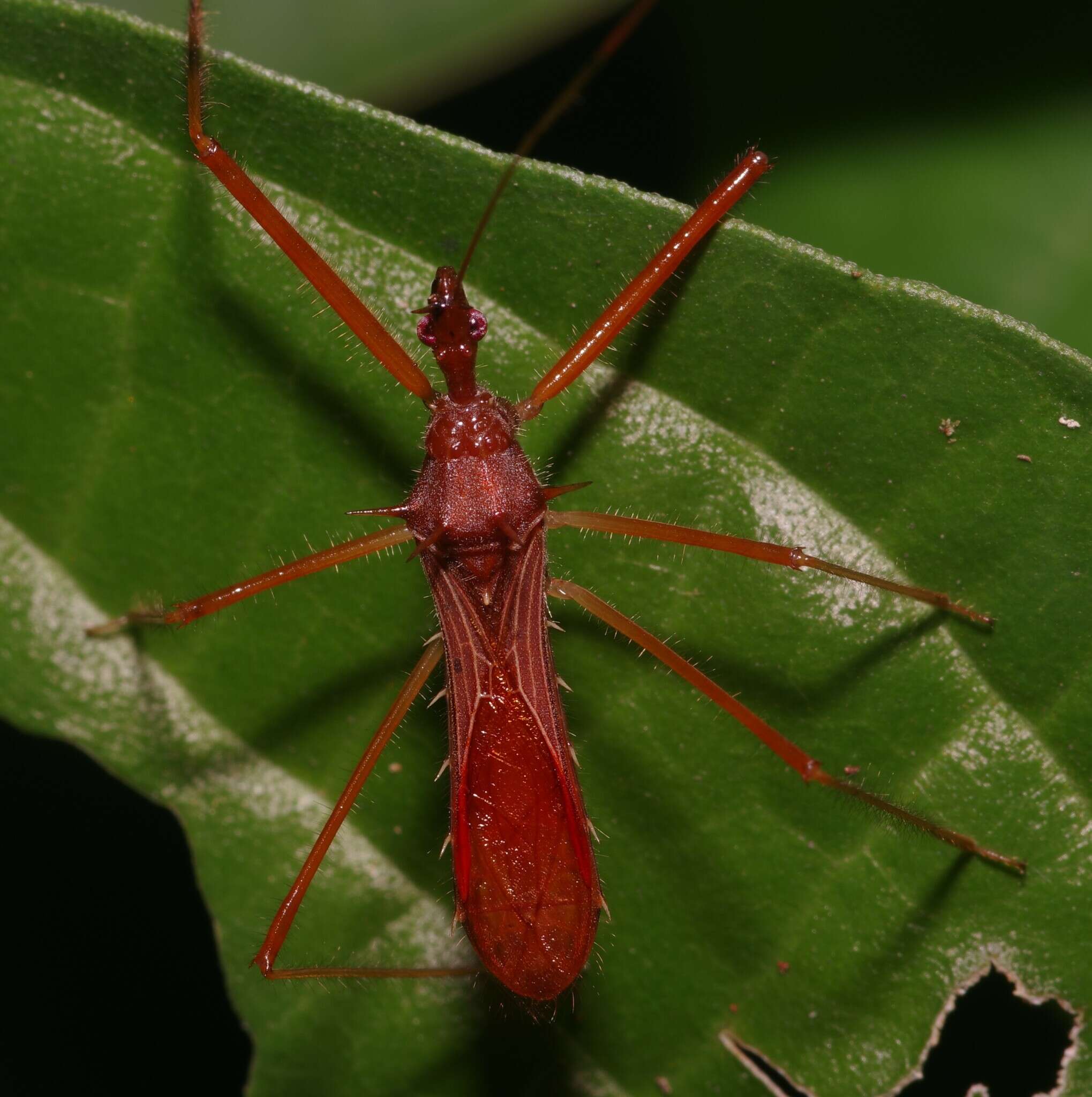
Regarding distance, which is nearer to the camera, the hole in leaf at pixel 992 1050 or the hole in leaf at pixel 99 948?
the hole in leaf at pixel 992 1050

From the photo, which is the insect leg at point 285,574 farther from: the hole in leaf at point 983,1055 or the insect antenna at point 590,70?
the hole in leaf at point 983,1055

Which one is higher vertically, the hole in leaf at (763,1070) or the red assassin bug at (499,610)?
the red assassin bug at (499,610)

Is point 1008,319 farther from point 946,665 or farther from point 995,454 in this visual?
point 946,665

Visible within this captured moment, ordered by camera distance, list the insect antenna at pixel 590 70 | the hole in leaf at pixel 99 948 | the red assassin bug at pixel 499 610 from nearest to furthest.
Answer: the insect antenna at pixel 590 70 < the red assassin bug at pixel 499 610 < the hole in leaf at pixel 99 948

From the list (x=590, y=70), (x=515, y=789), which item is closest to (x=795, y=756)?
(x=515, y=789)

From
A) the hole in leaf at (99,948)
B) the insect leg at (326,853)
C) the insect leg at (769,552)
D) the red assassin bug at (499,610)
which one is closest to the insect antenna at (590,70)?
the red assassin bug at (499,610)

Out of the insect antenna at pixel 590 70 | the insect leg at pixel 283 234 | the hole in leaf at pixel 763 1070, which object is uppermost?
the insect antenna at pixel 590 70

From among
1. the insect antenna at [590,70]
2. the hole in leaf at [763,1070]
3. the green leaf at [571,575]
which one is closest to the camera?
the insect antenna at [590,70]
